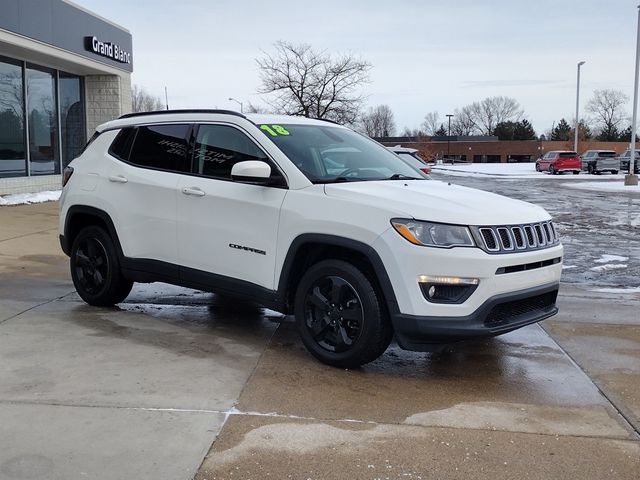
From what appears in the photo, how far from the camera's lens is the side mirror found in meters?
4.89

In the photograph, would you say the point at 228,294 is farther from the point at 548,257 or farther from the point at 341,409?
Result: the point at 548,257

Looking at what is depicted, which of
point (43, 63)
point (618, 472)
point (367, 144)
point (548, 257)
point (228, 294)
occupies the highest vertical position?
point (43, 63)

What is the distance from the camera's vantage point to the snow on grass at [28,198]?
53.8 feet

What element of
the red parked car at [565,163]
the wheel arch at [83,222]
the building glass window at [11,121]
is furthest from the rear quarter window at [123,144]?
the red parked car at [565,163]

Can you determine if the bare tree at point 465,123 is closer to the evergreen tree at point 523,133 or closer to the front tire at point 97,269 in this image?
the evergreen tree at point 523,133

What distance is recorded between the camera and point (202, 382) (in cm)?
451

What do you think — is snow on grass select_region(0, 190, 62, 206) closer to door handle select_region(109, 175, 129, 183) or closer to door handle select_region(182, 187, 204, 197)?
door handle select_region(109, 175, 129, 183)

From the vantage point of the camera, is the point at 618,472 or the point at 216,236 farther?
the point at 216,236

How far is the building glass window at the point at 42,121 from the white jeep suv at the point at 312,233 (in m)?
14.0

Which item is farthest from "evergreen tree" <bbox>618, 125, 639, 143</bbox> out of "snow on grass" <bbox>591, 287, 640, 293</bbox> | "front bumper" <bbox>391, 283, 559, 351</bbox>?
"front bumper" <bbox>391, 283, 559, 351</bbox>

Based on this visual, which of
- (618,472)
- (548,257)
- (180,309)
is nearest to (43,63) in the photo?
(180,309)

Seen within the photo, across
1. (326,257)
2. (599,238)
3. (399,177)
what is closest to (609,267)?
(599,238)

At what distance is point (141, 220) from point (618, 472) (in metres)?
4.33

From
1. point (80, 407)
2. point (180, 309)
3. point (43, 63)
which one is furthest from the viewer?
point (43, 63)
